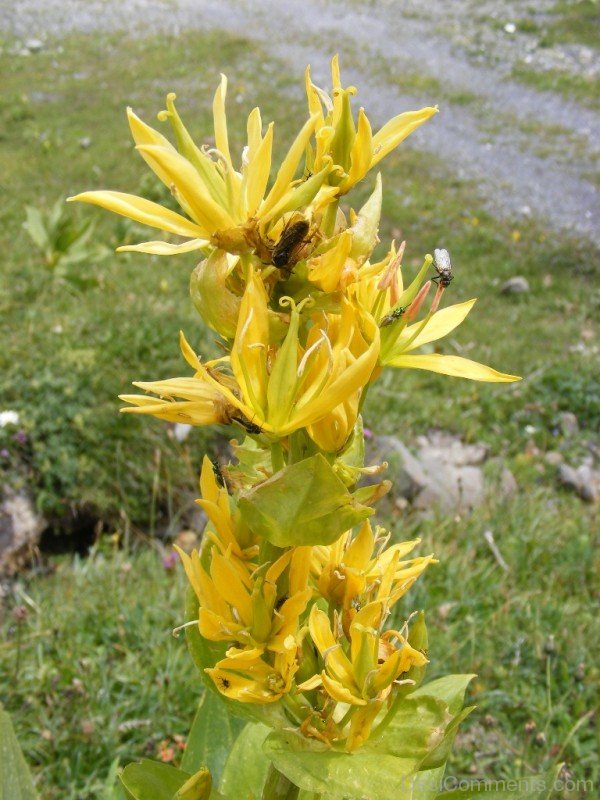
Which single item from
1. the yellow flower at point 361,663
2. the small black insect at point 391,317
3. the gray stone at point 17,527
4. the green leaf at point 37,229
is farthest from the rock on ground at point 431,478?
the green leaf at point 37,229

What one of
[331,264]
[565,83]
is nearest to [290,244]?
[331,264]

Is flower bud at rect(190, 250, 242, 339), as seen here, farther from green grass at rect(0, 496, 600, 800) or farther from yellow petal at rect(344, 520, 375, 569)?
green grass at rect(0, 496, 600, 800)

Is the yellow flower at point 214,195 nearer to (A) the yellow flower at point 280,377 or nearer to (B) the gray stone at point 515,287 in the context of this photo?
(A) the yellow flower at point 280,377

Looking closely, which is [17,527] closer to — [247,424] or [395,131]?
[247,424]

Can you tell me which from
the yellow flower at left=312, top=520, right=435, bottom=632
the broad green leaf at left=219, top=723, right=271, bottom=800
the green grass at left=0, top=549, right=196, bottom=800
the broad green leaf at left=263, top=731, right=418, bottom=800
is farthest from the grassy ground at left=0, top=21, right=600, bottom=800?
the yellow flower at left=312, top=520, right=435, bottom=632

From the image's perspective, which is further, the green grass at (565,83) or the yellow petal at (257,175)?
the green grass at (565,83)

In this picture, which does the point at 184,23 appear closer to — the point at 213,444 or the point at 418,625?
the point at 213,444
